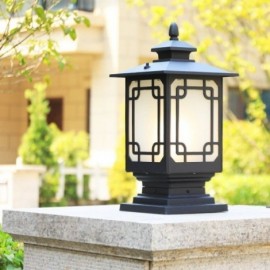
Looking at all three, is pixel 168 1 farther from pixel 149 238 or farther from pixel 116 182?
pixel 149 238

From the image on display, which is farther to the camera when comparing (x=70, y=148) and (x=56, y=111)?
(x=56, y=111)

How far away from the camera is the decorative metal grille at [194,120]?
16.6 feet

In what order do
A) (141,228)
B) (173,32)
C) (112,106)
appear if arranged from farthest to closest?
(112,106) → (173,32) → (141,228)

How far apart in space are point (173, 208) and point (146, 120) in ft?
1.55

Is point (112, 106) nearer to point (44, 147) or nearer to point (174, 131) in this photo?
point (44, 147)

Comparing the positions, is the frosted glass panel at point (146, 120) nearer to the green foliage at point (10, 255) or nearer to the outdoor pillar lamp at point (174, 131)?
the outdoor pillar lamp at point (174, 131)

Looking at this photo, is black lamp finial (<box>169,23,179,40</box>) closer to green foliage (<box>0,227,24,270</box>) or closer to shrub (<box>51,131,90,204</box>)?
green foliage (<box>0,227,24,270</box>)

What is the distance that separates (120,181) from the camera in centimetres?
1767

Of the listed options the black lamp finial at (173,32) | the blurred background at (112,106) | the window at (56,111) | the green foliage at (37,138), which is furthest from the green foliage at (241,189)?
the black lamp finial at (173,32)

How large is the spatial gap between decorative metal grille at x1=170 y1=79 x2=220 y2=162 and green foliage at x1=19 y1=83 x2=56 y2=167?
39.6 feet

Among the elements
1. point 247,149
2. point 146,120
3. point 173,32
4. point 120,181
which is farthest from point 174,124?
point 120,181

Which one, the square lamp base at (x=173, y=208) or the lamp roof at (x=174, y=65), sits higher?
the lamp roof at (x=174, y=65)

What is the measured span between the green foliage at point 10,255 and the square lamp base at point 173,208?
3.60ft

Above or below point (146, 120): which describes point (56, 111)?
above
